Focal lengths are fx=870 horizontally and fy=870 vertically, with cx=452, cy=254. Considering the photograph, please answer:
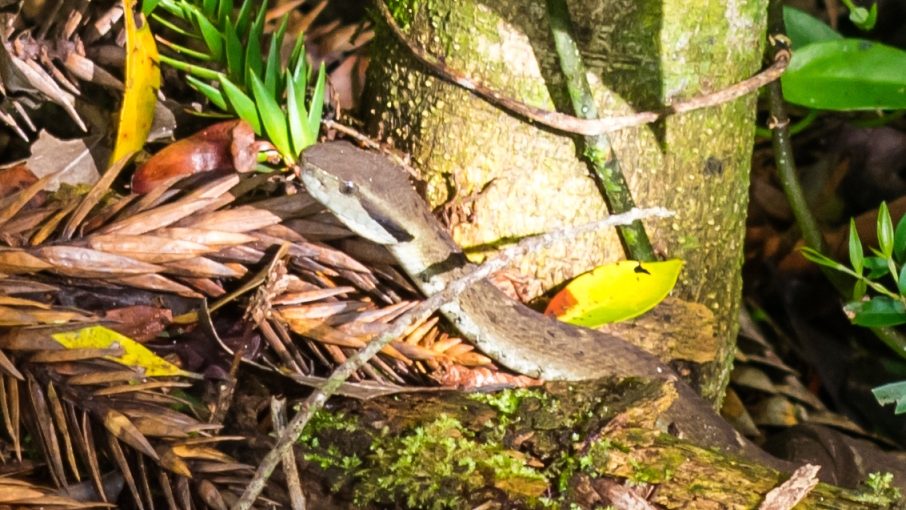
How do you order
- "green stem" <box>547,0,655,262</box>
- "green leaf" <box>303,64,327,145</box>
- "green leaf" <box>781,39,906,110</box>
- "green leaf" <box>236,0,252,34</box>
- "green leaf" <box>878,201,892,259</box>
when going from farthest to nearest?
"green leaf" <box>781,39,906,110</box>, "green leaf" <box>236,0,252,34</box>, "green leaf" <box>303,64,327,145</box>, "green leaf" <box>878,201,892,259</box>, "green stem" <box>547,0,655,262</box>

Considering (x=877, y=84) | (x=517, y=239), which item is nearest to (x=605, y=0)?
(x=517, y=239)

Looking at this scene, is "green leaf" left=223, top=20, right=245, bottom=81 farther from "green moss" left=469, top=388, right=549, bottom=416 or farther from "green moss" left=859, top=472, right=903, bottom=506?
"green moss" left=859, top=472, right=903, bottom=506

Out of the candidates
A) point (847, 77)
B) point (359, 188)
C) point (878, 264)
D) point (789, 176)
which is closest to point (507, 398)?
point (359, 188)

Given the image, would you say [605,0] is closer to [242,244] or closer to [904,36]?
[242,244]

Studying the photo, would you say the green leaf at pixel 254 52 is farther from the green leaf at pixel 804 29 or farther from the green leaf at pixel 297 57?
the green leaf at pixel 804 29

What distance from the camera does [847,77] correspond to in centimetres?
232

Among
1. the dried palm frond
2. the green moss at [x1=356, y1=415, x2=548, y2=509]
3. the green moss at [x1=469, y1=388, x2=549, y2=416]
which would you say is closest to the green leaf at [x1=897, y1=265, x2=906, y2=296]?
the green moss at [x1=469, y1=388, x2=549, y2=416]

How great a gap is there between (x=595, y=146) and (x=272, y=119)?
2.34ft

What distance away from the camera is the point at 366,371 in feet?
5.58

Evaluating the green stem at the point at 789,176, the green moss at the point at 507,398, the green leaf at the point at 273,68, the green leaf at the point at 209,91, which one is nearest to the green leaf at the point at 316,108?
the green leaf at the point at 273,68

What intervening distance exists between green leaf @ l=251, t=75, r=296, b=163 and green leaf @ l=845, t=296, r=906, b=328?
4.43 feet

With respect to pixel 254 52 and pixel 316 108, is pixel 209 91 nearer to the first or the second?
pixel 254 52

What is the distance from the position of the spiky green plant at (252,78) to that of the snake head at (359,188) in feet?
0.32

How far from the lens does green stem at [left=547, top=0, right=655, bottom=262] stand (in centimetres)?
175
